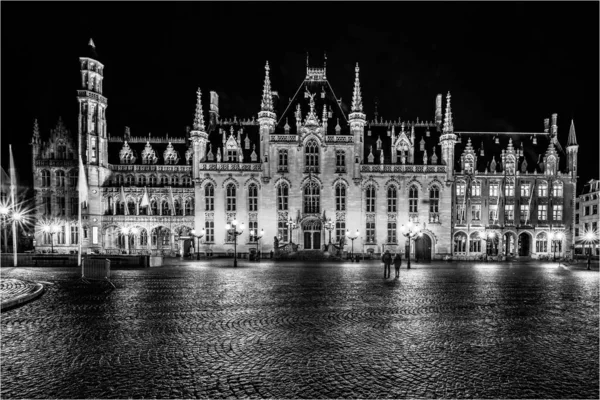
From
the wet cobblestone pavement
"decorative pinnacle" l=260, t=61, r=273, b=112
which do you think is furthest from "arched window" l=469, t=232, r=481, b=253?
the wet cobblestone pavement

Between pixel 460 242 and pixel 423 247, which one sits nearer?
pixel 423 247

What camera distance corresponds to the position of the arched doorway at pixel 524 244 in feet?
186

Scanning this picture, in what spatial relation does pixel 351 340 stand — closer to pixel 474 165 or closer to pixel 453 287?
pixel 453 287

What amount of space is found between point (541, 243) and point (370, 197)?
2570 cm

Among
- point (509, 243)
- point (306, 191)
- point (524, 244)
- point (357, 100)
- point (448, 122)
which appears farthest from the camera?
point (524, 244)

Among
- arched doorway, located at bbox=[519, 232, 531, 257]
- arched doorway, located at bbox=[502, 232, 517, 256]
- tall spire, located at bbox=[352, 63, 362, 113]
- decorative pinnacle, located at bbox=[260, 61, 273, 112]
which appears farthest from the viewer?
arched doorway, located at bbox=[519, 232, 531, 257]

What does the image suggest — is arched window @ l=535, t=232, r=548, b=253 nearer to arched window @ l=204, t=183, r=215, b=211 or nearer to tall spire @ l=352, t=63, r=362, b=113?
tall spire @ l=352, t=63, r=362, b=113

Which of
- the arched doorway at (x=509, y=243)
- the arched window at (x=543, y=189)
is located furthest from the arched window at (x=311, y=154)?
the arched window at (x=543, y=189)

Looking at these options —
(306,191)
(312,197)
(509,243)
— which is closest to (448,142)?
(509,243)

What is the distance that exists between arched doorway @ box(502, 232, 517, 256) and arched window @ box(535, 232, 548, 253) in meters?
3.12

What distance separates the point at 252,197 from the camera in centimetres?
5403

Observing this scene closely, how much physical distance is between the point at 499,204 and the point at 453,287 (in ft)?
129

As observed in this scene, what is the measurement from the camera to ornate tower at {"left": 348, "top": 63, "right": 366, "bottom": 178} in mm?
52812

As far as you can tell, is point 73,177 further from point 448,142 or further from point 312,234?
point 448,142
